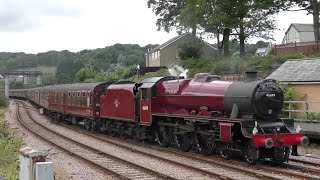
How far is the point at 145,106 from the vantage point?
63.2 ft

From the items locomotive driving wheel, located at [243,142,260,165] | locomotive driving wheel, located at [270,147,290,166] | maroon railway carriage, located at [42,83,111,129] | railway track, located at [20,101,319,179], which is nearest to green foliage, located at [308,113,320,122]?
locomotive driving wheel, located at [270,147,290,166]

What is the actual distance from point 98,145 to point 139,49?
123 metres

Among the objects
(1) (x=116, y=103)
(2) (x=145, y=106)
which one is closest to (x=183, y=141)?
(2) (x=145, y=106)

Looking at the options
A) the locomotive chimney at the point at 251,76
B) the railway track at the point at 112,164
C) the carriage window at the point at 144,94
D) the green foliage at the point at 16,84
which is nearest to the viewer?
the railway track at the point at 112,164

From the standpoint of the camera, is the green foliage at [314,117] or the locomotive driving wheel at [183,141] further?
A: the green foliage at [314,117]

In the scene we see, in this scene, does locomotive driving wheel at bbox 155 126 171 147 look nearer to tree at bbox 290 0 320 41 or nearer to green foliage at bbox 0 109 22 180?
green foliage at bbox 0 109 22 180

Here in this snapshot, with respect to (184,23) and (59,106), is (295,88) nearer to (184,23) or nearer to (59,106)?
(59,106)

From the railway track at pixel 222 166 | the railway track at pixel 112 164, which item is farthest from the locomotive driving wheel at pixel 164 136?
the railway track at pixel 112 164

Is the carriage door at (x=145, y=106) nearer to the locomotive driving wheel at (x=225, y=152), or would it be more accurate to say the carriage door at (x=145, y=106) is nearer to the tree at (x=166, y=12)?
the locomotive driving wheel at (x=225, y=152)

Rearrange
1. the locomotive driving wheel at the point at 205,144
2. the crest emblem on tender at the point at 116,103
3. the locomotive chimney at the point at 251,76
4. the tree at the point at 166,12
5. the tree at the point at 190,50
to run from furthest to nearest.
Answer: the tree at the point at 166,12, the tree at the point at 190,50, the crest emblem on tender at the point at 116,103, the locomotive driving wheel at the point at 205,144, the locomotive chimney at the point at 251,76

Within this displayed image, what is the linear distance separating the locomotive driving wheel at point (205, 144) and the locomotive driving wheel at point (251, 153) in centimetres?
155

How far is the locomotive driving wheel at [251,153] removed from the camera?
1317 cm

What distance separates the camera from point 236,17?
1524 inches

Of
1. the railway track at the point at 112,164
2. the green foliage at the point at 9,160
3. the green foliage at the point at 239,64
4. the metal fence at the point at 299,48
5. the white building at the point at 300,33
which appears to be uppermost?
the white building at the point at 300,33
